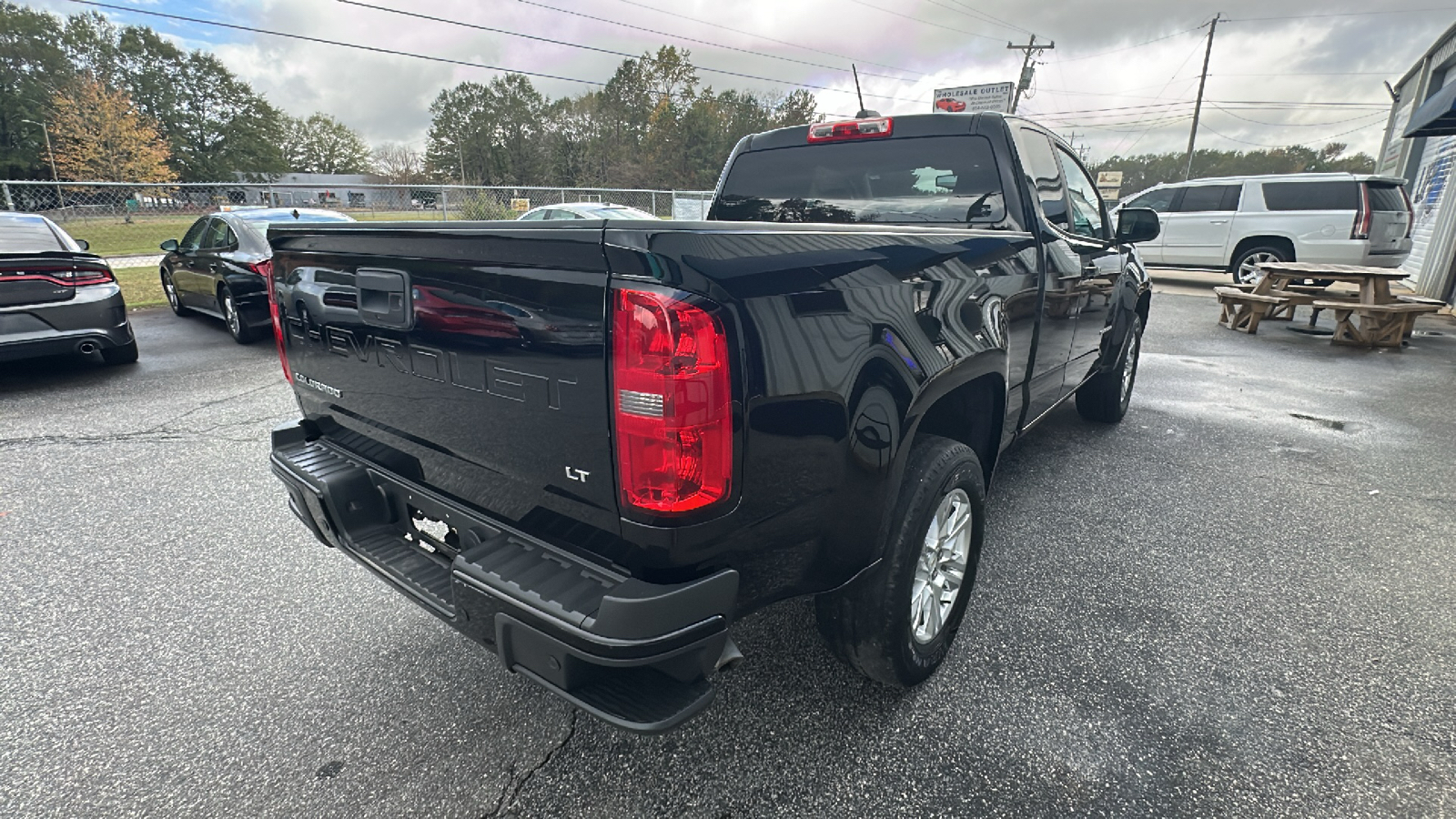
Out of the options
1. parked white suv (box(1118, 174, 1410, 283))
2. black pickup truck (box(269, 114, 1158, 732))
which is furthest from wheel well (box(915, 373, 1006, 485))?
parked white suv (box(1118, 174, 1410, 283))

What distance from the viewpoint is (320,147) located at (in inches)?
3324

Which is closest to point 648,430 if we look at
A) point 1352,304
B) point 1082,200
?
point 1082,200

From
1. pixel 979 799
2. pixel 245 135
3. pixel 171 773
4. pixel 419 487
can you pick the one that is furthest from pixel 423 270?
pixel 245 135

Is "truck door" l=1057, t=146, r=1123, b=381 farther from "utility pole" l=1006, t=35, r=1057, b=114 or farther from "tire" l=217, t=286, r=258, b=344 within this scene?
"utility pole" l=1006, t=35, r=1057, b=114

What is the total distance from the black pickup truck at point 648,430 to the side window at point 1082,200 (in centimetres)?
134

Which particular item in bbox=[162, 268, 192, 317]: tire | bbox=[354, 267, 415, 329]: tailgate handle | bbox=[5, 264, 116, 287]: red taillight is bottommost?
bbox=[162, 268, 192, 317]: tire

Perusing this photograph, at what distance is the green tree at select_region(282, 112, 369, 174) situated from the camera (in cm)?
8200

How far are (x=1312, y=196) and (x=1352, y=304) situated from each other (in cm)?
462

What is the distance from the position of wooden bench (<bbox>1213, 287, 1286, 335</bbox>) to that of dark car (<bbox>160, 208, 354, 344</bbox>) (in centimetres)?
1118

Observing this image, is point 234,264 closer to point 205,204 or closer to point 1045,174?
point 1045,174

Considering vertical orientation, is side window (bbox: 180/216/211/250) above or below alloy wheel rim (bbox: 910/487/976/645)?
above

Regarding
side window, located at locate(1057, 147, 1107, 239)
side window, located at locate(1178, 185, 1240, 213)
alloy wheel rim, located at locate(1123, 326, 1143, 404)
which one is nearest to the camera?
side window, located at locate(1057, 147, 1107, 239)

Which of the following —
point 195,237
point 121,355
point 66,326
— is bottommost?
point 121,355

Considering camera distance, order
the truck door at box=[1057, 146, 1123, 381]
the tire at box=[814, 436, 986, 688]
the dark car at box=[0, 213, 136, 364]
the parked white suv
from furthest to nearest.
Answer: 1. the parked white suv
2. the dark car at box=[0, 213, 136, 364]
3. the truck door at box=[1057, 146, 1123, 381]
4. the tire at box=[814, 436, 986, 688]
